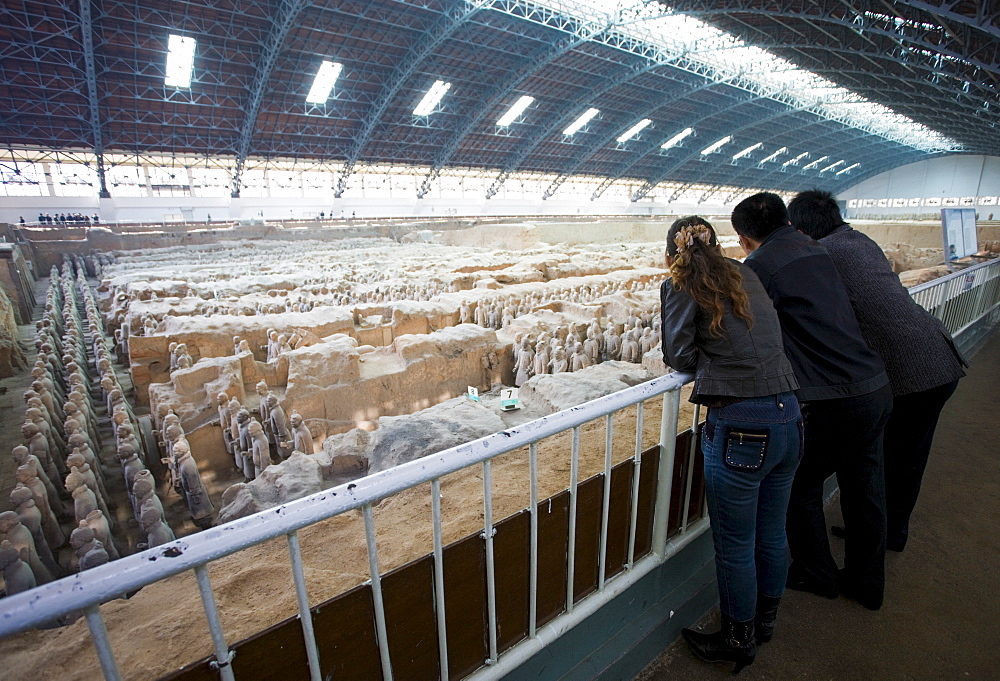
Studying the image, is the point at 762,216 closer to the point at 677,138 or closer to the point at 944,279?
the point at 944,279

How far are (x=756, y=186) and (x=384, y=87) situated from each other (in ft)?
124

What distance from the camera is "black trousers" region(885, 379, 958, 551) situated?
7.43ft

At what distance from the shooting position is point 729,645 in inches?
70.4

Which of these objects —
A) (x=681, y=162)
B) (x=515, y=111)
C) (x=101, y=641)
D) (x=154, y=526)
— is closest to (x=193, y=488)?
(x=154, y=526)

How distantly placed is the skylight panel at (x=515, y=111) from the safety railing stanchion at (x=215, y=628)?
2639cm

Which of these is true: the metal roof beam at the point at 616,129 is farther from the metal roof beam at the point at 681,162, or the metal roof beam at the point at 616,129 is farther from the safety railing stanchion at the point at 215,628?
the safety railing stanchion at the point at 215,628

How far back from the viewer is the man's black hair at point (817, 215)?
216cm

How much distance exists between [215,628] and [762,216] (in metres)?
2.08

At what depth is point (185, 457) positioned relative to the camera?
3.38 meters

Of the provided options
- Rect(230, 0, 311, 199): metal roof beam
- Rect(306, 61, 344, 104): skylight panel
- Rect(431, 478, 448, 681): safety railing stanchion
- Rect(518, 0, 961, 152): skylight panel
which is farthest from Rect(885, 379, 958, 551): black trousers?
Rect(306, 61, 344, 104): skylight panel

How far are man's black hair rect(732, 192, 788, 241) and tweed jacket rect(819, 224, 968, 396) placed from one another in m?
0.39

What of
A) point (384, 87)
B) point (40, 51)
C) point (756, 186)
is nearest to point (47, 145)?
point (40, 51)

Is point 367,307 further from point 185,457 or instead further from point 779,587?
point 779,587

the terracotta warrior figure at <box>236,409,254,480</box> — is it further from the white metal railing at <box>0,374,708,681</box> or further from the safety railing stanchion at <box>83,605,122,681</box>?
the safety railing stanchion at <box>83,605,122,681</box>
